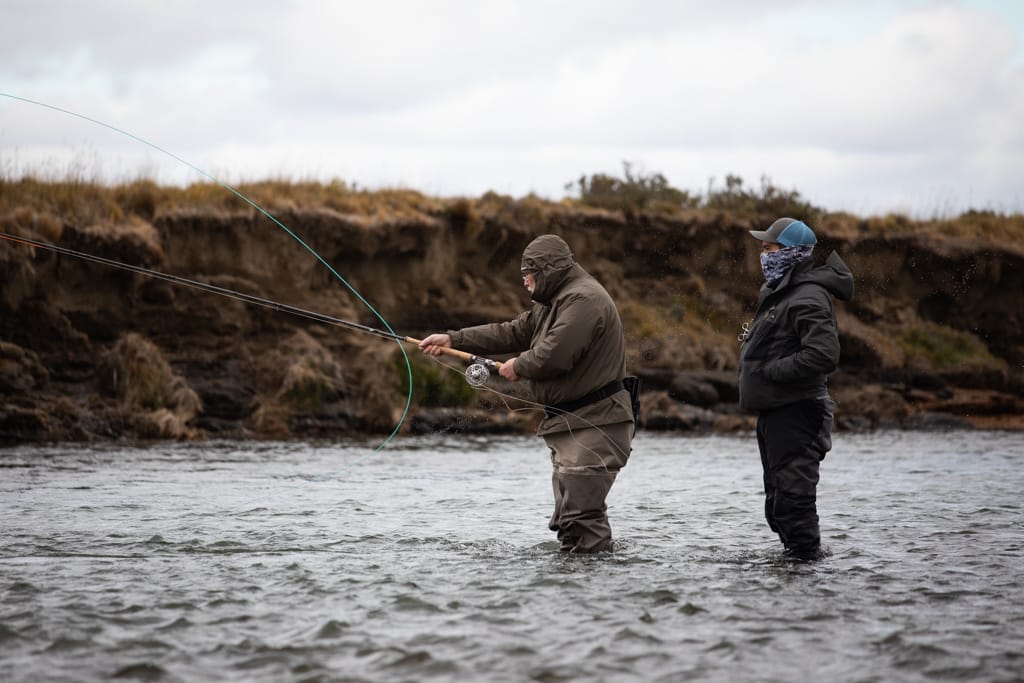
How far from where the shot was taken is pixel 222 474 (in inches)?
513

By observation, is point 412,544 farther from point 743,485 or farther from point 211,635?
point 743,485

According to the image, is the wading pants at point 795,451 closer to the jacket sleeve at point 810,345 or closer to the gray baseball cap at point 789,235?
the jacket sleeve at point 810,345

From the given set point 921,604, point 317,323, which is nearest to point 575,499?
point 921,604

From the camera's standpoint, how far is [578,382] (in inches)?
283

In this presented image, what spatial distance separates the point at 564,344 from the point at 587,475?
33.2 inches

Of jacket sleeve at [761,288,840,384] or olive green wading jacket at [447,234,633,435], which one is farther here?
olive green wading jacket at [447,234,633,435]

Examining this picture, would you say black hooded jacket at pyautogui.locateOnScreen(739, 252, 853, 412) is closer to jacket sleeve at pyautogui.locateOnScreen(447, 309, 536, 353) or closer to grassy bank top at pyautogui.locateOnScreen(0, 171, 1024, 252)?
jacket sleeve at pyautogui.locateOnScreen(447, 309, 536, 353)

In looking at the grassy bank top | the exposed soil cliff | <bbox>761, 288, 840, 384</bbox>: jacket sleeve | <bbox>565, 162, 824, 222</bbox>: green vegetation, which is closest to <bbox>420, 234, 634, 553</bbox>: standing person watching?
<bbox>761, 288, 840, 384</bbox>: jacket sleeve

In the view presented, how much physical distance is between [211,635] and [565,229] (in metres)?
21.8

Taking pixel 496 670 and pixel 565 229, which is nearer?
pixel 496 670

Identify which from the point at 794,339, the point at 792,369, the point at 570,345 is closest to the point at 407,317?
the point at 570,345

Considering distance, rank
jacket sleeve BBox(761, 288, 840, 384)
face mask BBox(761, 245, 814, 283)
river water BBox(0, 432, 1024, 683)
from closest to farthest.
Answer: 1. river water BBox(0, 432, 1024, 683)
2. jacket sleeve BBox(761, 288, 840, 384)
3. face mask BBox(761, 245, 814, 283)

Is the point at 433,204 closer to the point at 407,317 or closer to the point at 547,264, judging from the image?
the point at 407,317

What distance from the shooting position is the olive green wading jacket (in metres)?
7.04
